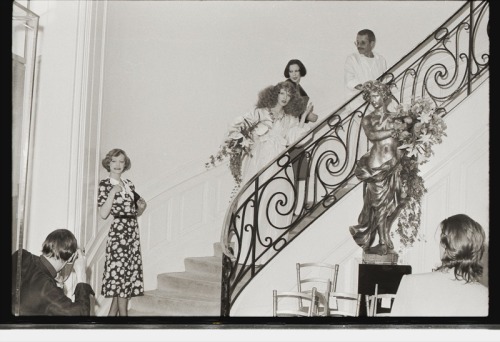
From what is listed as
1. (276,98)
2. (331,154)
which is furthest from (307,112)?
(331,154)

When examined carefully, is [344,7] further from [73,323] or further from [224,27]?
[73,323]

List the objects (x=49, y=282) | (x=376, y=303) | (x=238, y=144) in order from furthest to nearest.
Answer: (x=238, y=144), (x=376, y=303), (x=49, y=282)

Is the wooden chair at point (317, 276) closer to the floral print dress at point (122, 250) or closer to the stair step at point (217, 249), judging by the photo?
the stair step at point (217, 249)

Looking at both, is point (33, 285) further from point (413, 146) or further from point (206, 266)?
point (413, 146)

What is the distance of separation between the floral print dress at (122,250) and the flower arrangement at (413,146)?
7.20ft

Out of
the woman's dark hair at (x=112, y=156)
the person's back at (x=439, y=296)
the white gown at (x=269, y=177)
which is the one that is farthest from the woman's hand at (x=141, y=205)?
the person's back at (x=439, y=296)

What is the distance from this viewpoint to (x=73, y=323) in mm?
5324

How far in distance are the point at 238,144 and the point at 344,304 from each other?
5.27ft

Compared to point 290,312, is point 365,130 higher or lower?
higher

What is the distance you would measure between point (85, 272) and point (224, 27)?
235cm

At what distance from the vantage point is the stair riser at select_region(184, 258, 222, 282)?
212 inches

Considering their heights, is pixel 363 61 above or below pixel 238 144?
above

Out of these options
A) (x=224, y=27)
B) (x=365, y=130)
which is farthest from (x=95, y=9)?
(x=365, y=130)

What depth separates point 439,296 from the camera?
5.33 meters
